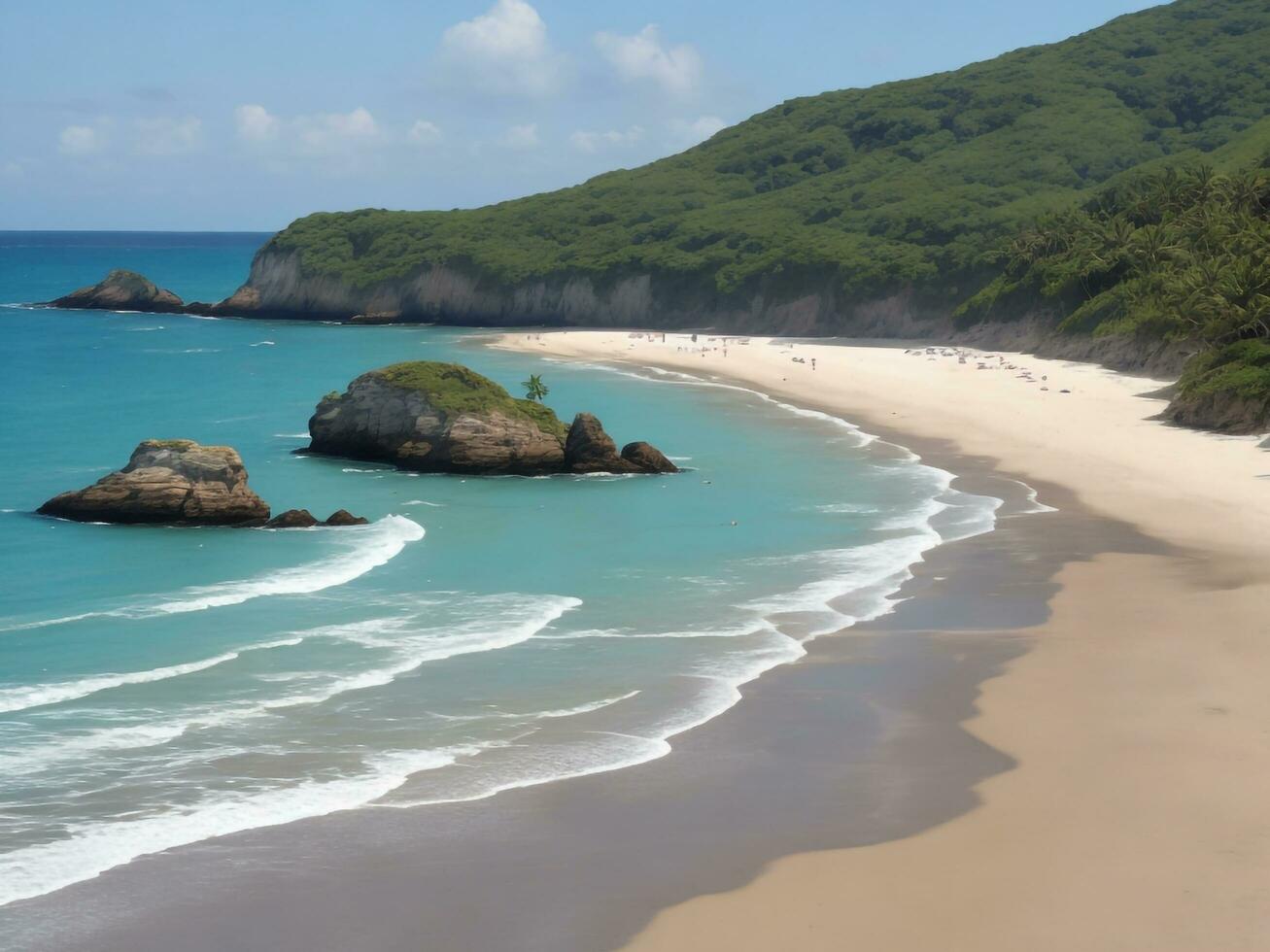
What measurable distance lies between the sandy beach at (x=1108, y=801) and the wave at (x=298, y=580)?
13.4m

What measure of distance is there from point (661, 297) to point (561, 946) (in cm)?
11827

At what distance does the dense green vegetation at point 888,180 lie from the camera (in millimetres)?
A: 120562

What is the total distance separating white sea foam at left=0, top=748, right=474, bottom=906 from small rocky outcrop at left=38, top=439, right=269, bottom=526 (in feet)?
63.3

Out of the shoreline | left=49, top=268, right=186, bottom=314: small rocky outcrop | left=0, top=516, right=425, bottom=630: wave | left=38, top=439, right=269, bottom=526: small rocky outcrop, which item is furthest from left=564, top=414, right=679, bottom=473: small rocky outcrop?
left=49, top=268, right=186, bottom=314: small rocky outcrop

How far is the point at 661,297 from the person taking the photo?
128m

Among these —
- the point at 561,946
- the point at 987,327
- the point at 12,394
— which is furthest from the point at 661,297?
the point at 561,946

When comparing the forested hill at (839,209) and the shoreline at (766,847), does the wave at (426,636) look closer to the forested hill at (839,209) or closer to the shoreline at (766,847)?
the shoreline at (766,847)

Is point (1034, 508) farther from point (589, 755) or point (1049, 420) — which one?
point (589, 755)

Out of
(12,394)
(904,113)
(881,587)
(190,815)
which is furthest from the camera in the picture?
(904,113)

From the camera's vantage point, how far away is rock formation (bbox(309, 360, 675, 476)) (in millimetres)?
42750

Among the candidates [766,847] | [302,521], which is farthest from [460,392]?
[766,847]

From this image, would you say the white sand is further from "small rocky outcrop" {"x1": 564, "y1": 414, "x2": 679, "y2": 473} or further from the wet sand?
the wet sand

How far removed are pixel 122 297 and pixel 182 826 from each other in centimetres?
14496

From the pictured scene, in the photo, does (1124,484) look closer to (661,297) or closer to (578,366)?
(578,366)
